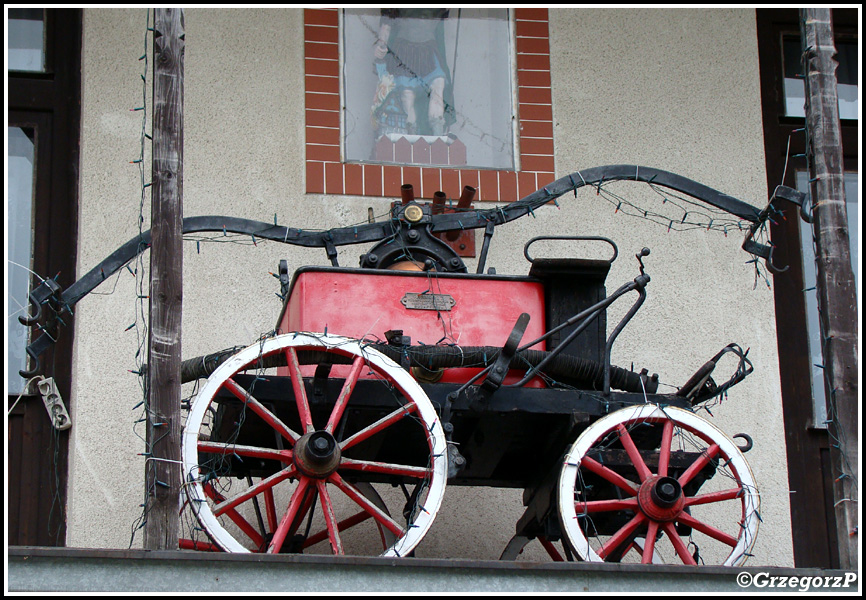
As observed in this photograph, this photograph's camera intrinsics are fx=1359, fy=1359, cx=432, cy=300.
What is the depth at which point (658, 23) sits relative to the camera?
9039 mm

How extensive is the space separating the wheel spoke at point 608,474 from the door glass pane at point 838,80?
12.6ft

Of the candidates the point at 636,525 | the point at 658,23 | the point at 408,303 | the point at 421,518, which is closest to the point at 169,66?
the point at 408,303

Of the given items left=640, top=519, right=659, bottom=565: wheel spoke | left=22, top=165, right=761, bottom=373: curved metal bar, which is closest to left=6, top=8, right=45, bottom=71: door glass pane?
left=22, top=165, right=761, bottom=373: curved metal bar

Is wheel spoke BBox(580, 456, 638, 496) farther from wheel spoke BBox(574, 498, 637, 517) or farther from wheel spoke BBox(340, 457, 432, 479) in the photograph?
wheel spoke BBox(340, 457, 432, 479)

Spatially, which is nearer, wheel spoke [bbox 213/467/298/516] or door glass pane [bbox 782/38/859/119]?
wheel spoke [bbox 213/467/298/516]

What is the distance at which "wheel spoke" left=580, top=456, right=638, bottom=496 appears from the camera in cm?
600

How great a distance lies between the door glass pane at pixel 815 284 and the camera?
8.33 meters

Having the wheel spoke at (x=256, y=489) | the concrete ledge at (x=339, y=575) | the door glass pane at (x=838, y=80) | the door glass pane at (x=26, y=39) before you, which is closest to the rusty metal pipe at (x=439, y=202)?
the wheel spoke at (x=256, y=489)

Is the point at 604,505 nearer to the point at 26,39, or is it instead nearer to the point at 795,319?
the point at 795,319

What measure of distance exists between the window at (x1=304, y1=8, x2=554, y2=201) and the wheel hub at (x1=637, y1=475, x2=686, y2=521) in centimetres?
288

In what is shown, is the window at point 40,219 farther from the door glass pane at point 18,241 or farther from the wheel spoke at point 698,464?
the wheel spoke at point 698,464

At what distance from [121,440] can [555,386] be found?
2.67 m

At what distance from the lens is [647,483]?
598 centimetres

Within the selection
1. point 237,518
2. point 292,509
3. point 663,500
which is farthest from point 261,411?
point 663,500
